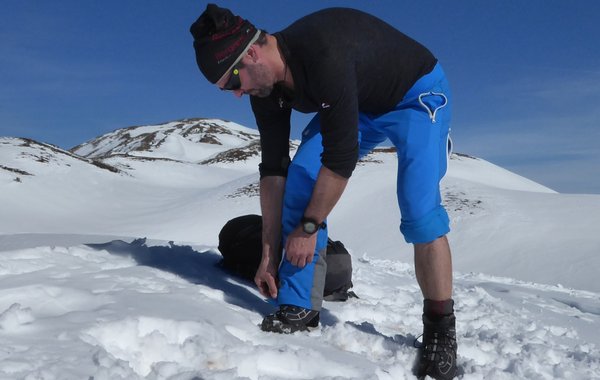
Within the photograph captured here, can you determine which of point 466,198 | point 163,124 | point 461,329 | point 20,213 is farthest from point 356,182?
point 163,124

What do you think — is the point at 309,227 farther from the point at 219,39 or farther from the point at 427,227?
the point at 219,39

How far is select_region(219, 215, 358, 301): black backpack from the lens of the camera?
425cm

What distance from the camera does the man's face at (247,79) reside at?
2832 mm

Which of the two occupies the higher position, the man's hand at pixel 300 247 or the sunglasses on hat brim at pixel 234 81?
the sunglasses on hat brim at pixel 234 81

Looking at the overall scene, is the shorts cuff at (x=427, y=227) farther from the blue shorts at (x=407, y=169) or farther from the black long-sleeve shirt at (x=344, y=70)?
the black long-sleeve shirt at (x=344, y=70)

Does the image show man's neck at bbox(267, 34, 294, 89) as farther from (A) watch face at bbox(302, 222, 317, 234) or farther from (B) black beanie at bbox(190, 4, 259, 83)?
(A) watch face at bbox(302, 222, 317, 234)

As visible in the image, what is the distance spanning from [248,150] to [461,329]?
39.6 meters

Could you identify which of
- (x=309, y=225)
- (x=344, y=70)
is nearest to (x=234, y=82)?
(x=344, y=70)

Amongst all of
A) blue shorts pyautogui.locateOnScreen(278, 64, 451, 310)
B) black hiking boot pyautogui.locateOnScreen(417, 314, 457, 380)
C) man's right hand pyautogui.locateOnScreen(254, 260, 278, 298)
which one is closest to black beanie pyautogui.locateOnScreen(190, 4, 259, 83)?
blue shorts pyautogui.locateOnScreen(278, 64, 451, 310)

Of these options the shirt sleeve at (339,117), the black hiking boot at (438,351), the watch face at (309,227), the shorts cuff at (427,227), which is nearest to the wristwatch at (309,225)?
the watch face at (309,227)

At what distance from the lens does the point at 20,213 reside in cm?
1711

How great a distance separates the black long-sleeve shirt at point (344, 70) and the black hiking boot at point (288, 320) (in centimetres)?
90

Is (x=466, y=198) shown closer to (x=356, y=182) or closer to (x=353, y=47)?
(x=356, y=182)

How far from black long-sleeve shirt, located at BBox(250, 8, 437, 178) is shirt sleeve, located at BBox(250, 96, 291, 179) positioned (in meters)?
0.14
